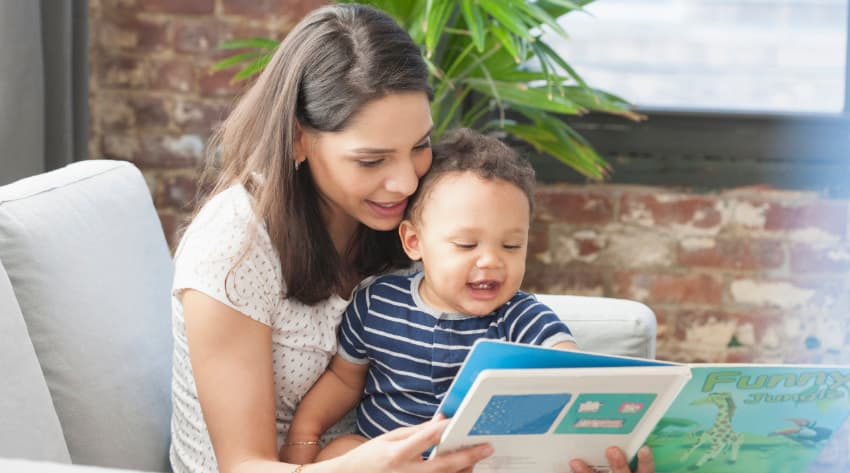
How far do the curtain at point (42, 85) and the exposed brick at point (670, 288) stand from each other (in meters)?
1.44

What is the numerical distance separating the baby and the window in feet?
4.37

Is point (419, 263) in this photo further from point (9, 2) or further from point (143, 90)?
point (143, 90)

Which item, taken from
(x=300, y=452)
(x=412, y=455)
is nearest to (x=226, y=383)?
(x=300, y=452)

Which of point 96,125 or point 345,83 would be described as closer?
point 345,83

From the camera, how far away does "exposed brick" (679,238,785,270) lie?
8.86ft

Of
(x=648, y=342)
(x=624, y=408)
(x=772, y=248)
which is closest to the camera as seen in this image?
(x=624, y=408)

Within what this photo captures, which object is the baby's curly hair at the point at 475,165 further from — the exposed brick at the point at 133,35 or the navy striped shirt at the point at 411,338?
the exposed brick at the point at 133,35

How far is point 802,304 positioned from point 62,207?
1.98 meters

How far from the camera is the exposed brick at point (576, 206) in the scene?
8.98 ft

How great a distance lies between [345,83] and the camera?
1.41 m

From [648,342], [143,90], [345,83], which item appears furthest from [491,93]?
[143,90]

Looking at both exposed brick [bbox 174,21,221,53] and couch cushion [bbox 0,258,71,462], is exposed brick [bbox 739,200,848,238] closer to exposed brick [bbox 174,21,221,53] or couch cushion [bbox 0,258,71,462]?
exposed brick [bbox 174,21,221,53]

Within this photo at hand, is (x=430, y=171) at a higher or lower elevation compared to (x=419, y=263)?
higher

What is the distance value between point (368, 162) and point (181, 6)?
4.96ft
